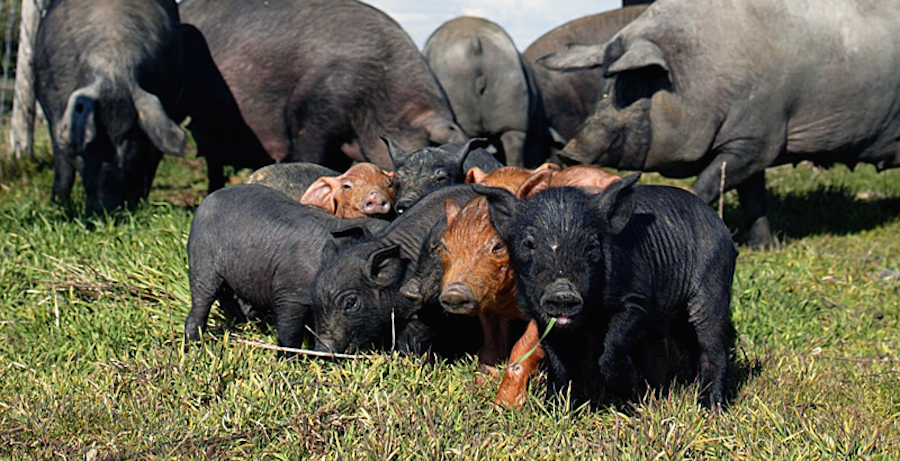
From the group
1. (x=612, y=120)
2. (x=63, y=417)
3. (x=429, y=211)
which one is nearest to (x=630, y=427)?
(x=429, y=211)

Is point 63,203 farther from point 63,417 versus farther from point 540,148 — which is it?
point 540,148

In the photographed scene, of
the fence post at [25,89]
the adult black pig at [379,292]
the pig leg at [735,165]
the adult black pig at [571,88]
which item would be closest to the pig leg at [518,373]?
the adult black pig at [379,292]

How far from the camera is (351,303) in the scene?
13.9 feet

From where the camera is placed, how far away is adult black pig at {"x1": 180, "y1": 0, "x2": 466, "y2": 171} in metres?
7.10

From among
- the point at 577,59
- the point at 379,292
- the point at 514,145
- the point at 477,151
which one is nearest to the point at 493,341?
the point at 379,292

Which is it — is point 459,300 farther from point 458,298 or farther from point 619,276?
point 619,276

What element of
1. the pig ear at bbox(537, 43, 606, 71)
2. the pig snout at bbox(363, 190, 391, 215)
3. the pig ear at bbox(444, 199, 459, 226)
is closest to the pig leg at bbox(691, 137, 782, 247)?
the pig ear at bbox(537, 43, 606, 71)

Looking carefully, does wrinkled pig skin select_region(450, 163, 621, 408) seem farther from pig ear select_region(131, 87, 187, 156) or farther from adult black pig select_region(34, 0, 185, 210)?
adult black pig select_region(34, 0, 185, 210)

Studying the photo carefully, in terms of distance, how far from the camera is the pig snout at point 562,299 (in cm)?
321

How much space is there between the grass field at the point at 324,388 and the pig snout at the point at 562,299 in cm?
54

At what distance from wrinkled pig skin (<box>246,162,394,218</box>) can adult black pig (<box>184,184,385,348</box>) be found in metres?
0.18

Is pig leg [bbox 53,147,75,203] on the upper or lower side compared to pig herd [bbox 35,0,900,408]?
lower

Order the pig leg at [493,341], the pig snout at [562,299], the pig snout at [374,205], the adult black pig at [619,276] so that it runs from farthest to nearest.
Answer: the pig snout at [374,205] < the pig leg at [493,341] < the adult black pig at [619,276] < the pig snout at [562,299]

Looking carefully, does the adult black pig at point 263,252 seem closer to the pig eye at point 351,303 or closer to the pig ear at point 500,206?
the pig eye at point 351,303
